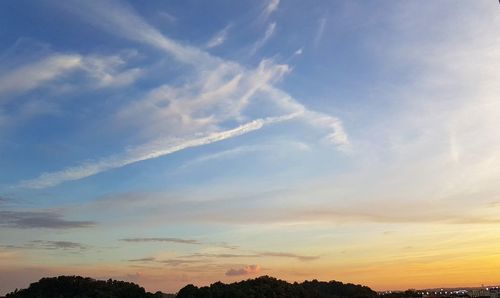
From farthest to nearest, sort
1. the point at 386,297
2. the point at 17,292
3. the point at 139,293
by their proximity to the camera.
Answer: the point at 386,297
the point at 17,292
the point at 139,293

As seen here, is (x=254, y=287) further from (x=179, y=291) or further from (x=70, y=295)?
(x=70, y=295)

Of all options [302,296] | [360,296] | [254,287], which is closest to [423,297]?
[360,296]

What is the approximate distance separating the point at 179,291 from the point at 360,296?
5997 cm

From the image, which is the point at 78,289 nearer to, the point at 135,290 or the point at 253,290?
the point at 135,290

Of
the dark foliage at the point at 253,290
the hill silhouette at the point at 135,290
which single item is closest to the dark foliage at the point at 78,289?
the hill silhouette at the point at 135,290

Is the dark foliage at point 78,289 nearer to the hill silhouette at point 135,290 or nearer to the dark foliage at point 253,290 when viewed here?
the hill silhouette at point 135,290

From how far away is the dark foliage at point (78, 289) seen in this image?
480 feet

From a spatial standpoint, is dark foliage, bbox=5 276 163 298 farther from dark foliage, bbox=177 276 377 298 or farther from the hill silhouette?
dark foliage, bbox=177 276 377 298

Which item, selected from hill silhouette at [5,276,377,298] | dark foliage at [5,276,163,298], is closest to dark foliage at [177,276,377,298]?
hill silhouette at [5,276,377,298]

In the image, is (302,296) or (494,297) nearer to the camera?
(302,296)

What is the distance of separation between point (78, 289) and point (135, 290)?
24991 millimetres

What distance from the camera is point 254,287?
159m

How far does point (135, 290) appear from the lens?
14638cm

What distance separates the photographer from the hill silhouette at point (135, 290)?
14625 centimetres
